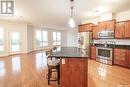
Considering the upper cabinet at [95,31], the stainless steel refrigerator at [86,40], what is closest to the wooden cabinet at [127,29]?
the upper cabinet at [95,31]

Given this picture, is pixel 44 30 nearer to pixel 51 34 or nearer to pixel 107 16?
pixel 51 34

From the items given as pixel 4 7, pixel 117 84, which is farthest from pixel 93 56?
pixel 4 7

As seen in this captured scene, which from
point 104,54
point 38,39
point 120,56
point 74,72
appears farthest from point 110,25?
point 38,39

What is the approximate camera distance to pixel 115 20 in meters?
6.47

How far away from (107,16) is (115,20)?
0.56m

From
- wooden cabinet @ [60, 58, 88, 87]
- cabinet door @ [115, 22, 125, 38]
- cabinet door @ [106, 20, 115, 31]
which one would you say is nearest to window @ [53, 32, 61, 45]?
cabinet door @ [106, 20, 115, 31]

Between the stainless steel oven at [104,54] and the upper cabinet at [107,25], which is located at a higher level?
the upper cabinet at [107,25]

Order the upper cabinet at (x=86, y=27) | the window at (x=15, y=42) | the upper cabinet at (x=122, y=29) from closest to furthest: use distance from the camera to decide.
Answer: the upper cabinet at (x=122, y=29) < the upper cabinet at (x=86, y=27) < the window at (x=15, y=42)

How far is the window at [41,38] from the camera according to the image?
43.6 feet

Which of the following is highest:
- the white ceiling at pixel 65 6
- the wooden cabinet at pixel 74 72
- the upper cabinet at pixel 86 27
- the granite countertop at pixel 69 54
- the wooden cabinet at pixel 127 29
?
the white ceiling at pixel 65 6

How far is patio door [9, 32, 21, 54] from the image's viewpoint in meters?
9.72

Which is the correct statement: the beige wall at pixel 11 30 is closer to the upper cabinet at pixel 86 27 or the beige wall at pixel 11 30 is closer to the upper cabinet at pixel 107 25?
the upper cabinet at pixel 86 27

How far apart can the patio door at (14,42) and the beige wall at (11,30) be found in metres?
0.24

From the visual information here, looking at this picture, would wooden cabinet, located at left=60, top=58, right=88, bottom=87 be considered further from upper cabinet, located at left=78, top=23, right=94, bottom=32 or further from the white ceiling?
upper cabinet, located at left=78, top=23, right=94, bottom=32
